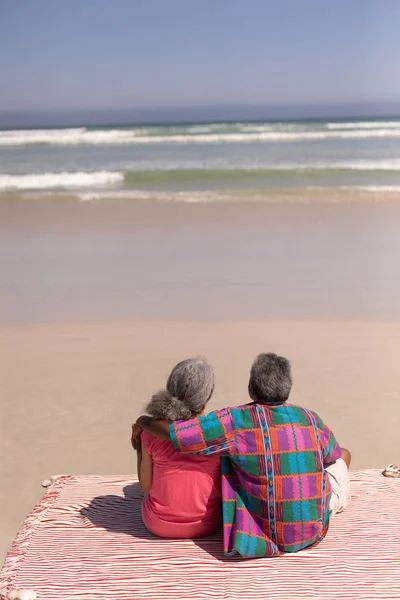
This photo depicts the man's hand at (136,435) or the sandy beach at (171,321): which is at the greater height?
the sandy beach at (171,321)

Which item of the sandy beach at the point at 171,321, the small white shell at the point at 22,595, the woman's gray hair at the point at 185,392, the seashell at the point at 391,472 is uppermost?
the sandy beach at the point at 171,321

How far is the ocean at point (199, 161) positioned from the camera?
13.3 meters

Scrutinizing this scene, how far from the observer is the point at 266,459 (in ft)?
8.83

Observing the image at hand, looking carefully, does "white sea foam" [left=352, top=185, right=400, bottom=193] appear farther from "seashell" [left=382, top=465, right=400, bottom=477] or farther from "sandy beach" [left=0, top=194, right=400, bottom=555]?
"seashell" [left=382, top=465, right=400, bottom=477]

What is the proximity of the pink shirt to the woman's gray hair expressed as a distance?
15cm

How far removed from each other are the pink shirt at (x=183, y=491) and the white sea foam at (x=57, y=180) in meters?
11.3

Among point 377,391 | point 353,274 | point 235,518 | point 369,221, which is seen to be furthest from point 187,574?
point 369,221

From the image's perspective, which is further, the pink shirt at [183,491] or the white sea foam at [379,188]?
the white sea foam at [379,188]

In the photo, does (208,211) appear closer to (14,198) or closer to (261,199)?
(261,199)

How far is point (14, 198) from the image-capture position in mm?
12789

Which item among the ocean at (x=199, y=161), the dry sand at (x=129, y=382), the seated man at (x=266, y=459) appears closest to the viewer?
the seated man at (x=266, y=459)

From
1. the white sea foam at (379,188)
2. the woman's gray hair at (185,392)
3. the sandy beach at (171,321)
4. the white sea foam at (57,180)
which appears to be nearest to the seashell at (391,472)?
the sandy beach at (171,321)

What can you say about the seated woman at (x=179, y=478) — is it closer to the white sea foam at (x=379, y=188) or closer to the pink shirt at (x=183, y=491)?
the pink shirt at (x=183, y=491)

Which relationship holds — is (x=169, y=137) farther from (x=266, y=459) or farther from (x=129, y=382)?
(x=266, y=459)
